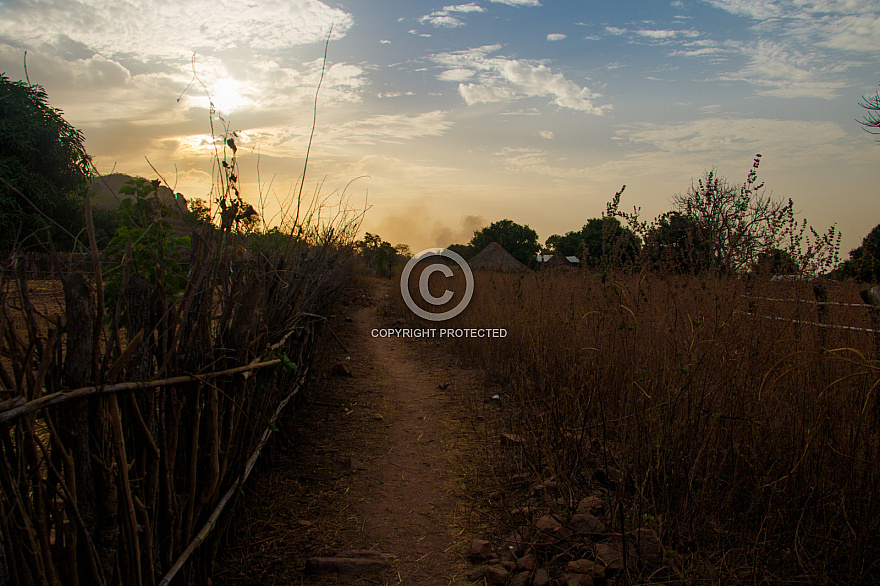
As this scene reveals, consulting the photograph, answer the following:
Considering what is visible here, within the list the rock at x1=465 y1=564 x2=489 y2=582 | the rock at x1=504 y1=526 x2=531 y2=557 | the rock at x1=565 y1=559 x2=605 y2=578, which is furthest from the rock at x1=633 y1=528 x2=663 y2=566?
the rock at x1=465 y1=564 x2=489 y2=582

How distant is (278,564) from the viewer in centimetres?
256

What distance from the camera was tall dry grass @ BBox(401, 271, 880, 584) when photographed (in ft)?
6.90

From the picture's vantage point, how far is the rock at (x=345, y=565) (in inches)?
97.4

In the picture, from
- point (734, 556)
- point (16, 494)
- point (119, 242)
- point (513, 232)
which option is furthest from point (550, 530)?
point (513, 232)

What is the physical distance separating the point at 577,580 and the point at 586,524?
39 cm

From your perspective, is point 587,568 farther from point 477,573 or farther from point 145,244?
point 145,244

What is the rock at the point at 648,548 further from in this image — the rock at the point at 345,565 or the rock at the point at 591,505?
the rock at the point at 345,565

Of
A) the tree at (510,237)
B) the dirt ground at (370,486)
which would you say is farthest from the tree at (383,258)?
the dirt ground at (370,486)

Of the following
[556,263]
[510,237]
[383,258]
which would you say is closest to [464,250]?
[510,237]

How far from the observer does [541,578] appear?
7.26ft

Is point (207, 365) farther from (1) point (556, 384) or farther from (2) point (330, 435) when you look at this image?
(1) point (556, 384)

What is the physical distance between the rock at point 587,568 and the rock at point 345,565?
948 mm

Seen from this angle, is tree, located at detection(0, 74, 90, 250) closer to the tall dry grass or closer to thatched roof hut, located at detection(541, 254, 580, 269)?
thatched roof hut, located at detection(541, 254, 580, 269)

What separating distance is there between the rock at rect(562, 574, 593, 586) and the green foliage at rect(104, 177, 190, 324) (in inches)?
79.1
